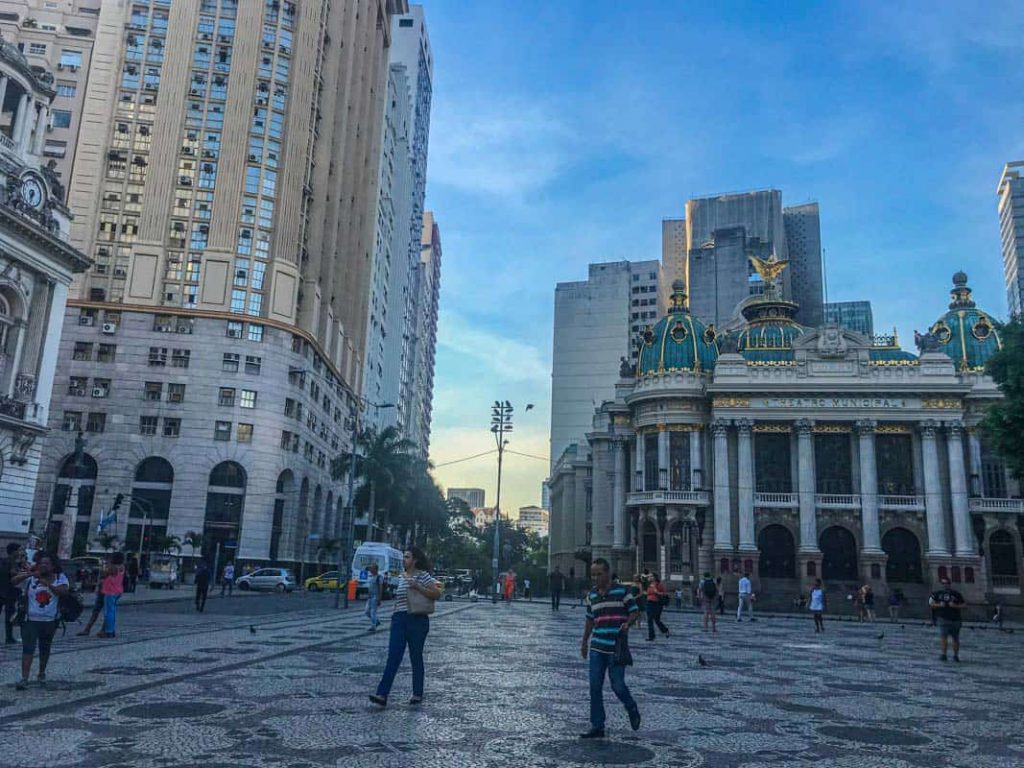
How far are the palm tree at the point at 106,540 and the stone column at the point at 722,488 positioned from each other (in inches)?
1586

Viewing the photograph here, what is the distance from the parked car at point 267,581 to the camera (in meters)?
49.3

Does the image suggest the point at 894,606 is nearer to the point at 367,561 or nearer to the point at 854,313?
the point at 367,561

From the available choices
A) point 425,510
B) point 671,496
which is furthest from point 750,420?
point 425,510

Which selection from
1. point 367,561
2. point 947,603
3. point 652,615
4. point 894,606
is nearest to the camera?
point 947,603

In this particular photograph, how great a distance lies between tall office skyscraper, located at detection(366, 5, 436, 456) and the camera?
338 ft

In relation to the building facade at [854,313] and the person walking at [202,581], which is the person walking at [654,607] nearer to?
the person walking at [202,581]

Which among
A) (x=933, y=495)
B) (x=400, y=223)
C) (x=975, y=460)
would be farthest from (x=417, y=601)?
(x=400, y=223)

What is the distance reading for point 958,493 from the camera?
55.5 meters

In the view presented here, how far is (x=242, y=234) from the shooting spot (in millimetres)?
61812

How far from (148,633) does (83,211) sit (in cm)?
5272

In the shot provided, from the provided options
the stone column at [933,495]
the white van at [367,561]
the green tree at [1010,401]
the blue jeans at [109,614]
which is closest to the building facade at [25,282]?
the white van at [367,561]

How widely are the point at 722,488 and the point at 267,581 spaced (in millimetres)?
31896

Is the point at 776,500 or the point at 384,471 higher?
the point at 384,471

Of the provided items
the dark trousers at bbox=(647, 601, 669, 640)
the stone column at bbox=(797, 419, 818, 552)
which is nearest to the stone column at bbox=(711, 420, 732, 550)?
the stone column at bbox=(797, 419, 818, 552)
